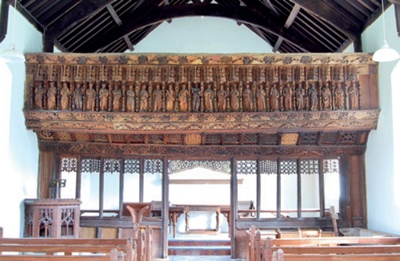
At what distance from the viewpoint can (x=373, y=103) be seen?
7355 mm

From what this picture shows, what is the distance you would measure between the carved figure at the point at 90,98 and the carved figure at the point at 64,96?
1.07 ft

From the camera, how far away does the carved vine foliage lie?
737cm

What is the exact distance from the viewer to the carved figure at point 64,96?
7426 millimetres

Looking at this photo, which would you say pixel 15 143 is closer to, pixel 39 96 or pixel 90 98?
pixel 39 96

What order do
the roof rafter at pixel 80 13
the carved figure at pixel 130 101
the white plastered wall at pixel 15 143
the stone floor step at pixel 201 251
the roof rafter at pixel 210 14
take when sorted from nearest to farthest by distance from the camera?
the white plastered wall at pixel 15 143 → the carved figure at pixel 130 101 → the roof rafter at pixel 80 13 → the stone floor step at pixel 201 251 → the roof rafter at pixel 210 14

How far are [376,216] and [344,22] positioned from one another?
3.32 metres

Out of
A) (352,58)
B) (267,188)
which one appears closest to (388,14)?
(352,58)

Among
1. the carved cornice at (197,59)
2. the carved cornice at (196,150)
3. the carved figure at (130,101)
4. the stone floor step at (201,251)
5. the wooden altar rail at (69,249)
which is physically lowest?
the stone floor step at (201,251)

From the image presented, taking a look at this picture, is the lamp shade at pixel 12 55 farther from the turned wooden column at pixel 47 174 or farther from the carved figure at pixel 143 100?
the turned wooden column at pixel 47 174

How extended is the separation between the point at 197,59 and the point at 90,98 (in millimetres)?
1891

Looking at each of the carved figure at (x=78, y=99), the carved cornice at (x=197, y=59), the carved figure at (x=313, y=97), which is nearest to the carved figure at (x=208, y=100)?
the carved cornice at (x=197, y=59)

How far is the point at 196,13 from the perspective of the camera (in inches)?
382

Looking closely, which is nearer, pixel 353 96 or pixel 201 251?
pixel 353 96

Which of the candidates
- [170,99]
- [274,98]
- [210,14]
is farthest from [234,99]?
[210,14]
